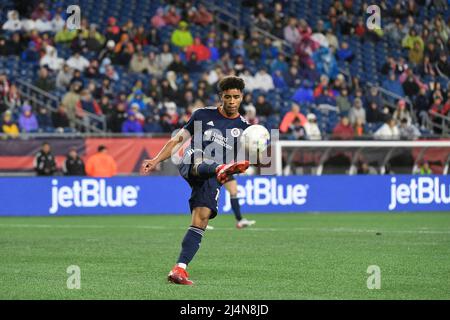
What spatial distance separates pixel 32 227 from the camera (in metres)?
19.4

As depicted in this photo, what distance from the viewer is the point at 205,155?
1052cm

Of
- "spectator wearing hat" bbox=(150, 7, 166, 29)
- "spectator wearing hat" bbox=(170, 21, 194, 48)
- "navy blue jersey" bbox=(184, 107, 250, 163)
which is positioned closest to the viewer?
"navy blue jersey" bbox=(184, 107, 250, 163)

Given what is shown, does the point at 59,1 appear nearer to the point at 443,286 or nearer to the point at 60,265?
the point at 60,265

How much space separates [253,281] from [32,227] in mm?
9944

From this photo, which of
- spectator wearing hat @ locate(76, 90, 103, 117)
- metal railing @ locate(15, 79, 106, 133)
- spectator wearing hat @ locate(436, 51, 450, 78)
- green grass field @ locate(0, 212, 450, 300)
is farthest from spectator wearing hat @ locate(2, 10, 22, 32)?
spectator wearing hat @ locate(436, 51, 450, 78)

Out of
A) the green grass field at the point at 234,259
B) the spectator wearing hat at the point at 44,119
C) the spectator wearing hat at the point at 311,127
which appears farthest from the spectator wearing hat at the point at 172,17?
the green grass field at the point at 234,259

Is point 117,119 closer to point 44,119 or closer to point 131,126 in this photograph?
point 131,126

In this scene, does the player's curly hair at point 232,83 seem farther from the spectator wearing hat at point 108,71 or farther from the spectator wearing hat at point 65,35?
the spectator wearing hat at point 65,35

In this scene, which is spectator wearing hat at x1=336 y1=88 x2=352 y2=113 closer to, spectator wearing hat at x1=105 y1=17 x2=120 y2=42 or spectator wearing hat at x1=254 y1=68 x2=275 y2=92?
spectator wearing hat at x1=254 y1=68 x2=275 y2=92

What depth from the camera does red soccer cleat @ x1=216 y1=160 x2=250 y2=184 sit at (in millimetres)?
9672

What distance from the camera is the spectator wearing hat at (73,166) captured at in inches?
937

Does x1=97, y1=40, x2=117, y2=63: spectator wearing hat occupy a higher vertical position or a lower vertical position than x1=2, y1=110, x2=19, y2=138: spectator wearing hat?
higher

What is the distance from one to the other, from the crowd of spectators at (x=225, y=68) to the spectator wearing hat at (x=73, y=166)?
57.7 inches

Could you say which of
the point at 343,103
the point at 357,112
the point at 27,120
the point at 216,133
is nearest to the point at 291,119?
the point at 357,112
